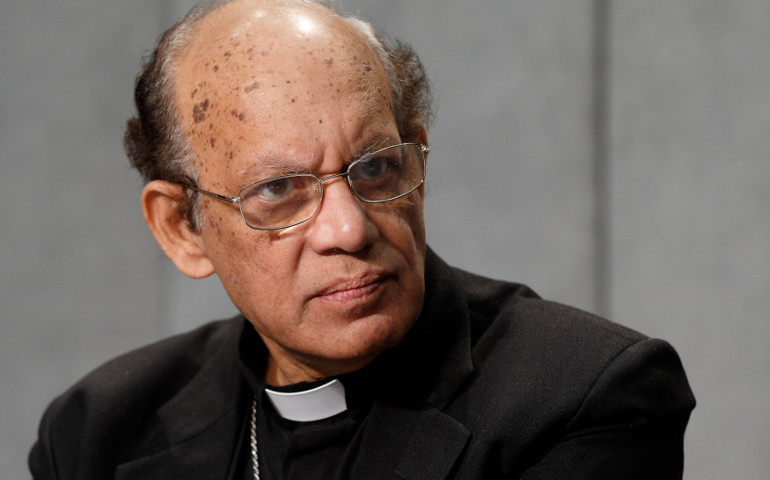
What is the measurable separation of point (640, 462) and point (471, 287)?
0.54 meters

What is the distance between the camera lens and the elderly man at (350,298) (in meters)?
1.49

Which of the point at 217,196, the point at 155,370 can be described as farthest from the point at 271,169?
the point at 155,370

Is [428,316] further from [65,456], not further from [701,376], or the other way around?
[701,376]

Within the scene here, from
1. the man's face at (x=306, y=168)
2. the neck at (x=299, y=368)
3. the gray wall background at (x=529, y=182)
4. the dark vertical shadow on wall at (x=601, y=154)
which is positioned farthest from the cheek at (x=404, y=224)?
the dark vertical shadow on wall at (x=601, y=154)

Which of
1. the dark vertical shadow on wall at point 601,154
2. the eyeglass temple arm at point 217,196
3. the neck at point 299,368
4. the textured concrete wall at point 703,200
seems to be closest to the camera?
the eyeglass temple arm at point 217,196

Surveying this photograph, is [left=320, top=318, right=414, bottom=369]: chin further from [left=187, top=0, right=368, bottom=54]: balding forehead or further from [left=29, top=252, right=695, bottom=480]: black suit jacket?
[left=187, top=0, right=368, bottom=54]: balding forehead

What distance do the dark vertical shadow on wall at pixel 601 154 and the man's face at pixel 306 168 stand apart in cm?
130

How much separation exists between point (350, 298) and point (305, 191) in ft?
0.66

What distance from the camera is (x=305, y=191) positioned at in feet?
4.96

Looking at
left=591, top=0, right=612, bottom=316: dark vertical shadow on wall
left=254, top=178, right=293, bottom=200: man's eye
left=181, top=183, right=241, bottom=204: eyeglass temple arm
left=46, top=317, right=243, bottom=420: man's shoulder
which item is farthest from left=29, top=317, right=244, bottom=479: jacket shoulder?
left=591, top=0, right=612, bottom=316: dark vertical shadow on wall

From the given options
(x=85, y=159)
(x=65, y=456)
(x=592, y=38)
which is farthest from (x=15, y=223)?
(x=592, y=38)

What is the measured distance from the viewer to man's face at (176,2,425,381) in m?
1.49

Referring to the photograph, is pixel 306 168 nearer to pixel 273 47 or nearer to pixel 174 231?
pixel 273 47

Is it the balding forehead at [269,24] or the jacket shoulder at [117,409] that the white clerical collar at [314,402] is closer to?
the jacket shoulder at [117,409]
